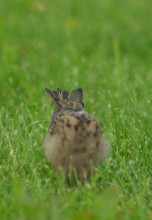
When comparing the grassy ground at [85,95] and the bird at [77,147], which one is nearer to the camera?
the grassy ground at [85,95]

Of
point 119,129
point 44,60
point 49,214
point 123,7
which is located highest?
point 123,7

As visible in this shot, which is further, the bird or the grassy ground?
the bird

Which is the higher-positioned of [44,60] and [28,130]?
[44,60]

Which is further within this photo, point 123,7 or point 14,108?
point 123,7

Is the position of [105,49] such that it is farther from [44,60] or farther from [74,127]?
[74,127]

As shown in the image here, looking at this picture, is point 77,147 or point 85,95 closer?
point 77,147

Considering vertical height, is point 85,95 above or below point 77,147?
above

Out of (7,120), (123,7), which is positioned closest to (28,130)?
(7,120)

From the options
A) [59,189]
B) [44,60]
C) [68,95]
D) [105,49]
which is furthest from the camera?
[105,49]
